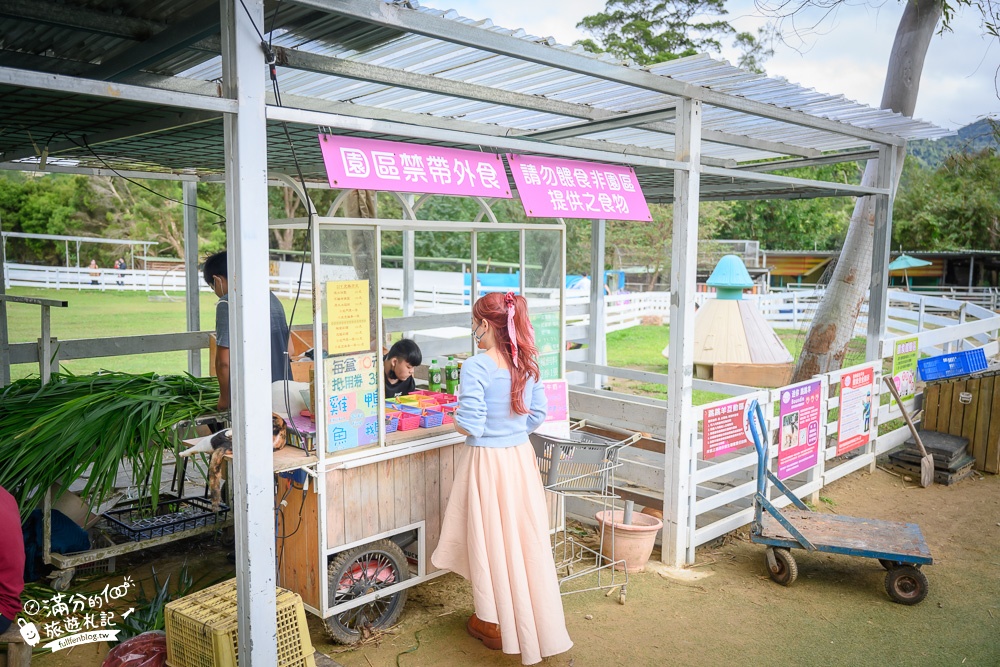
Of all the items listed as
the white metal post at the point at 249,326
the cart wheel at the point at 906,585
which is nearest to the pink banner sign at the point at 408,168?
the white metal post at the point at 249,326

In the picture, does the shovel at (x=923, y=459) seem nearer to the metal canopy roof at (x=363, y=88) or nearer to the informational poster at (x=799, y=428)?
the informational poster at (x=799, y=428)

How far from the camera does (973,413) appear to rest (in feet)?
28.5

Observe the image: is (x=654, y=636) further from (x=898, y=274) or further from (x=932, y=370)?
(x=898, y=274)

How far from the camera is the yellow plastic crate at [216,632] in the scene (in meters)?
3.54

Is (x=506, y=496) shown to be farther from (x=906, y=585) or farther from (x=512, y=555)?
(x=906, y=585)

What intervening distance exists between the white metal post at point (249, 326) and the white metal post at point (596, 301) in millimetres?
6969

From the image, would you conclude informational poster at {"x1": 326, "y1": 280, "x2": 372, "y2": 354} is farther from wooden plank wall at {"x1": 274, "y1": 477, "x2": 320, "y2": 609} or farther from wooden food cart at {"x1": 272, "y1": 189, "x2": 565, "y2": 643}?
wooden plank wall at {"x1": 274, "y1": 477, "x2": 320, "y2": 609}

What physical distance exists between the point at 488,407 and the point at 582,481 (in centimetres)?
110

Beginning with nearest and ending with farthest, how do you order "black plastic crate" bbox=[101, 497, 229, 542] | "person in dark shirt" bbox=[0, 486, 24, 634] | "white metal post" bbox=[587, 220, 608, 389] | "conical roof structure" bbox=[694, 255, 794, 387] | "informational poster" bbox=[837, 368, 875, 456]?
"person in dark shirt" bbox=[0, 486, 24, 634] → "black plastic crate" bbox=[101, 497, 229, 542] → "informational poster" bbox=[837, 368, 875, 456] → "white metal post" bbox=[587, 220, 608, 389] → "conical roof structure" bbox=[694, 255, 794, 387]

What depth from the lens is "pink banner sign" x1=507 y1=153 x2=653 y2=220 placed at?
15.1ft

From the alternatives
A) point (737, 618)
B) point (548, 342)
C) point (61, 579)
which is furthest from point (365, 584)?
point (737, 618)

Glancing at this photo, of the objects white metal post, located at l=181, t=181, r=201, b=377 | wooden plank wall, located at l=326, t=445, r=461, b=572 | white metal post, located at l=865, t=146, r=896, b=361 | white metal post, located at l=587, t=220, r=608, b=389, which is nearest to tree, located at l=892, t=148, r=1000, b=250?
white metal post, located at l=587, t=220, r=608, b=389

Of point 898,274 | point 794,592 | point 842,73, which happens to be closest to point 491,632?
point 794,592

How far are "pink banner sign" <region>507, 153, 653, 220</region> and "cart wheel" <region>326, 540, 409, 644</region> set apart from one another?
2236 millimetres
